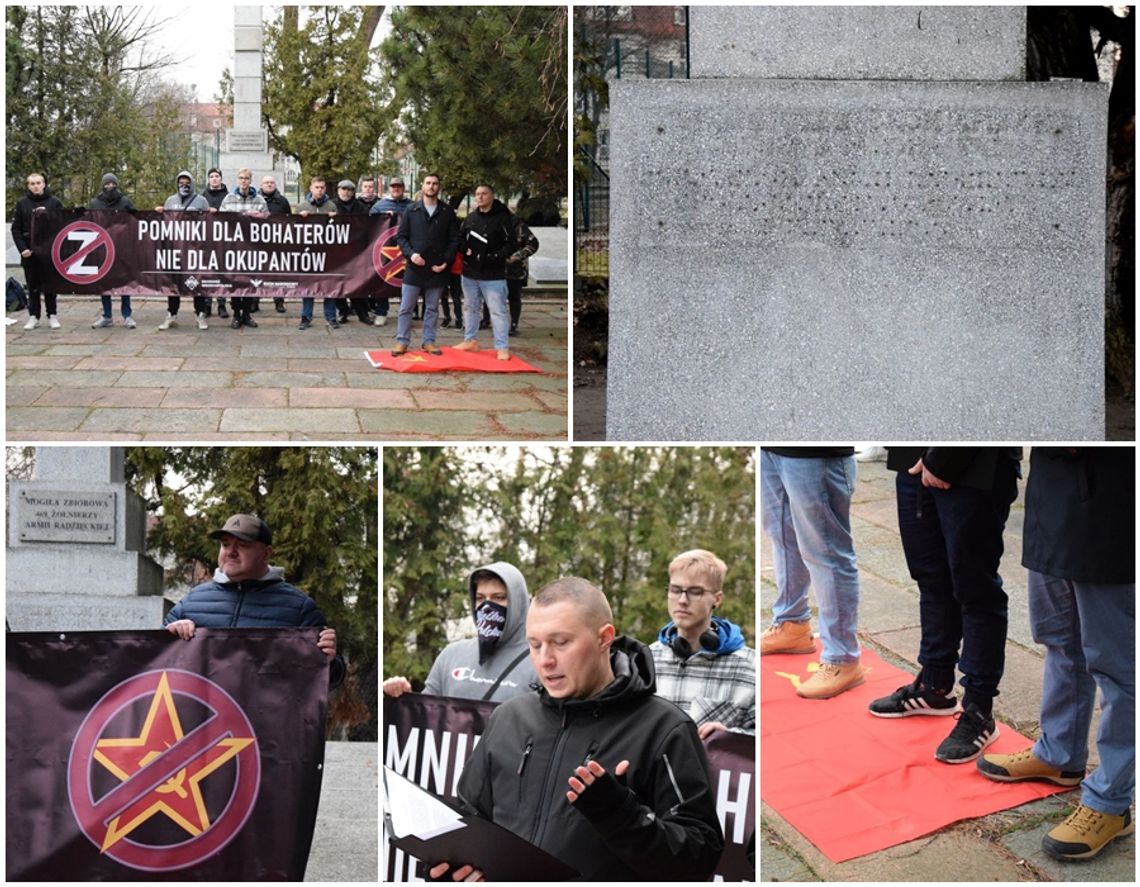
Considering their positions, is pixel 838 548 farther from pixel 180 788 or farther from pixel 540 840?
pixel 180 788

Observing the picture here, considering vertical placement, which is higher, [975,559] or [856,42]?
[856,42]

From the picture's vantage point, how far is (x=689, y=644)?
3.94 metres

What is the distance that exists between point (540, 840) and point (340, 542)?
16.1 feet

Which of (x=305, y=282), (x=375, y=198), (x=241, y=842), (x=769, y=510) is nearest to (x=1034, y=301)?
(x=769, y=510)

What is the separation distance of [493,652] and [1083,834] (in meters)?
1.91

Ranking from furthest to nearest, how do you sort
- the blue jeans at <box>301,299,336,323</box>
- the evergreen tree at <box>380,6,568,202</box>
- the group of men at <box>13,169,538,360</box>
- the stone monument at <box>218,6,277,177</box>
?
1. the stone monument at <box>218,6,277,177</box>
2. the blue jeans at <box>301,299,336,323</box>
3. the group of men at <box>13,169,538,360</box>
4. the evergreen tree at <box>380,6,568,202</box>

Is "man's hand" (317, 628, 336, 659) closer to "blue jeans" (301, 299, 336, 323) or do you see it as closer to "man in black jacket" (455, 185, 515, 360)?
"man in black jacket" (455, 185, 515, 360)

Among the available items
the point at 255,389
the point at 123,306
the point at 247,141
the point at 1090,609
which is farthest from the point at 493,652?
the point at 247,141

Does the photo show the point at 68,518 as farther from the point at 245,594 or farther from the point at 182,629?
the point at 182,629

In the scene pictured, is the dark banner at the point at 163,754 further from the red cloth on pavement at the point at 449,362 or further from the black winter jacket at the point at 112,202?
the black winter jacket at the point at 112,202

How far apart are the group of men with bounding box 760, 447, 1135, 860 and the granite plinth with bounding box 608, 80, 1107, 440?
57cm

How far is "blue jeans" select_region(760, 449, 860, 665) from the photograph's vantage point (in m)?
4.32

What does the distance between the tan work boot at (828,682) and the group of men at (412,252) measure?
16.8 feet

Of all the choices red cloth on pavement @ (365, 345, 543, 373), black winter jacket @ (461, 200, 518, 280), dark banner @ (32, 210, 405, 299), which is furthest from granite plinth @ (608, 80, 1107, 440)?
dark banner @ (32, 210, 405, 299)
